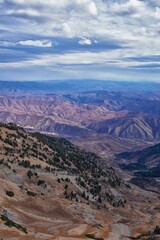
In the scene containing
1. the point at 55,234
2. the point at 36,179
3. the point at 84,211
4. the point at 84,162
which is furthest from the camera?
the point at 84,162

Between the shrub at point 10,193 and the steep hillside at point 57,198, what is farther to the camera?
the shrub at point 10,193

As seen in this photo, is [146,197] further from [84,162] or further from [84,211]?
[84,211]

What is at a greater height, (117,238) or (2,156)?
(2,156)

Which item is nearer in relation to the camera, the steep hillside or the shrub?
the steep hillside

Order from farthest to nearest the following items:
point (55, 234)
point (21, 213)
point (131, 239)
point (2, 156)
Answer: point (2, 156) → point (21, 213) → point (131, 239) → point (55, 234)

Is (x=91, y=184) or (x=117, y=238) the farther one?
(x=91, y=184)

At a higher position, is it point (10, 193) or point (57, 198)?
point (10, 193)

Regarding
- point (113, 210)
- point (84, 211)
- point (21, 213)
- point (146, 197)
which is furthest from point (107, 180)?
point (21, 213)

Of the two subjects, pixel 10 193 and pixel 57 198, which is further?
pixel 57 198
